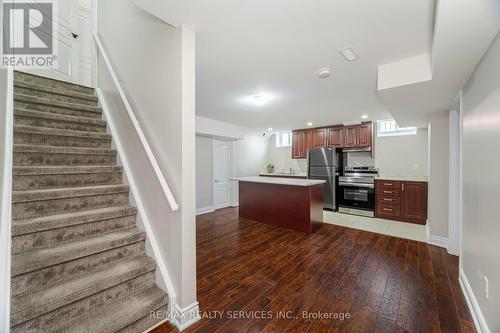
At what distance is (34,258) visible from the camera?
56.0 inches

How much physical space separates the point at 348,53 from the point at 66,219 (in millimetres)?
2959

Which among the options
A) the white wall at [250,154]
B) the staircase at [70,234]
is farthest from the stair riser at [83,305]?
the white wall at [250,154]

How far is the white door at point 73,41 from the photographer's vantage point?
355 cm

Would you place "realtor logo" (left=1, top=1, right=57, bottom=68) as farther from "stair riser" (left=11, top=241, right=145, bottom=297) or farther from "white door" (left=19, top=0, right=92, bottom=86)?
"stair riser" (left=11, top=241, right=145, bottom=297)

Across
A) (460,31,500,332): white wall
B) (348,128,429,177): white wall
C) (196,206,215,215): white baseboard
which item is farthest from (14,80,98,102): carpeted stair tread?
(348,128,429,177): white wall

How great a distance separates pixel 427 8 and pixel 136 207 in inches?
115

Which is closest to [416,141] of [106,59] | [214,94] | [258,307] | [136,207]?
[214,94]

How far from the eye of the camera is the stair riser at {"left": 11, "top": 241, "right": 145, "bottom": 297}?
1336 millimetres

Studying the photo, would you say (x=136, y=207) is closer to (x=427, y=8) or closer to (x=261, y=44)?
(x=261, y=44)

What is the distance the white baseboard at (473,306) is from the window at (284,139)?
216 inches

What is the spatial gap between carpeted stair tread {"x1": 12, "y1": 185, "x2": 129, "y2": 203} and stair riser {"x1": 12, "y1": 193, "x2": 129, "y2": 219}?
0.12 ft

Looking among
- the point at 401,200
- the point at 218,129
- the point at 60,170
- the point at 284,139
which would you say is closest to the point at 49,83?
the point at 60,170

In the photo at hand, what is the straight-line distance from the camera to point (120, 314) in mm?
1493

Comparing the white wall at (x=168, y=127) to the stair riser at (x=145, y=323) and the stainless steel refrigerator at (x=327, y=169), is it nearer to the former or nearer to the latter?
the stair riser at (x=145, y=323)
